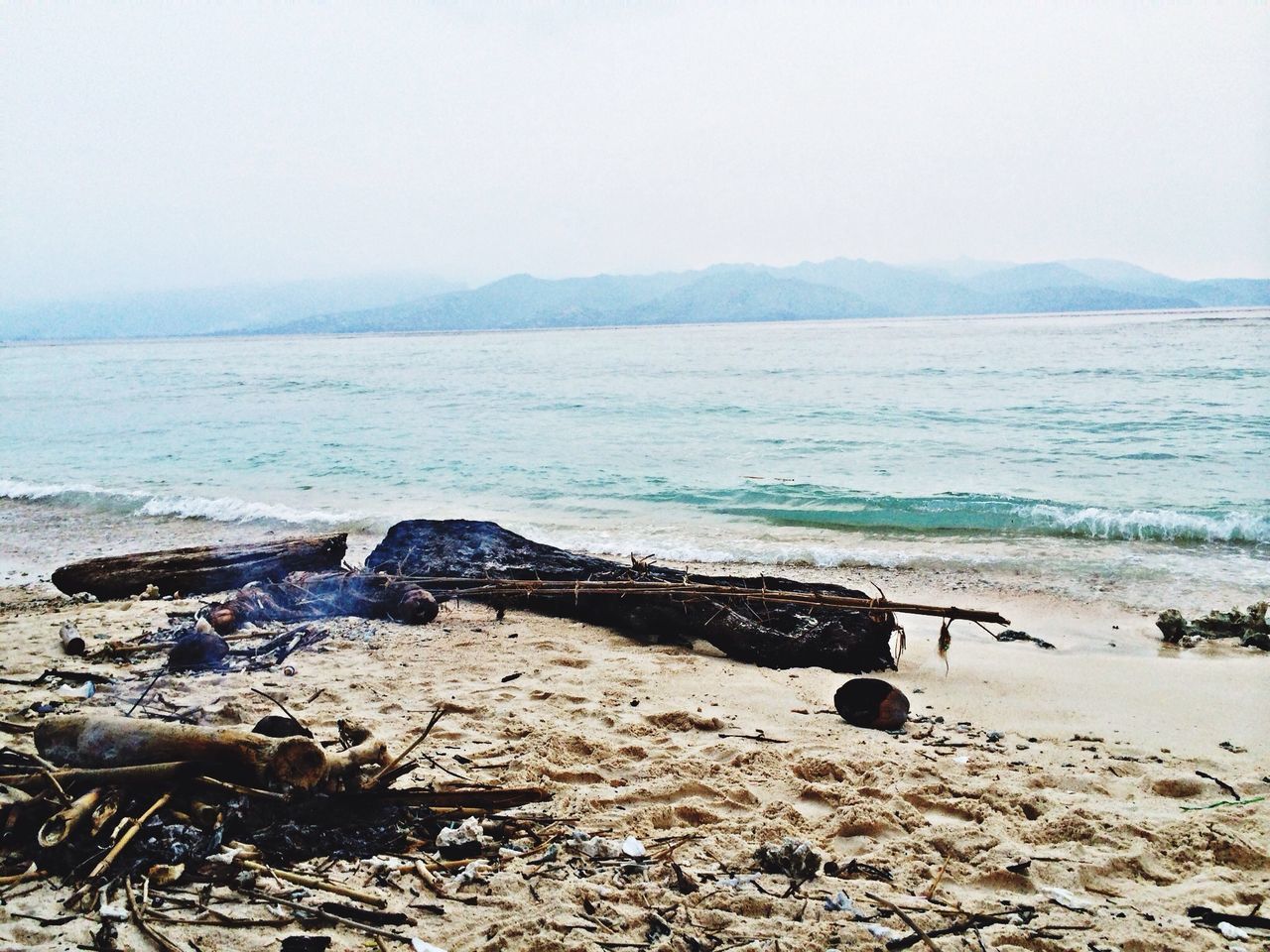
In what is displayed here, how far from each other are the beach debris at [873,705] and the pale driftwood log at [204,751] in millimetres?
2751

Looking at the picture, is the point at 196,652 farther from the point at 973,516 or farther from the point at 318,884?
the point at 973,516

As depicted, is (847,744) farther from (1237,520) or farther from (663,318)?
Answer: (663,318)

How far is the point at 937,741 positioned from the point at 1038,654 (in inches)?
87.6

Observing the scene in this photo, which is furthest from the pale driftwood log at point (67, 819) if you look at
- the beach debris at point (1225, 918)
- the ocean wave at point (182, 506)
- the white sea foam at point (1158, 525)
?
the white sea foam at point (1158, 525)

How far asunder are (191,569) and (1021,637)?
23.1ft

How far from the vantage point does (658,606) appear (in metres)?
6.11

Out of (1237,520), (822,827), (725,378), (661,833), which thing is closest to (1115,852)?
(822,827)

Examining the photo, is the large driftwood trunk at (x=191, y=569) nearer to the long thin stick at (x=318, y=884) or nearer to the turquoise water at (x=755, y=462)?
the turquoise water at (x=755, y=462)

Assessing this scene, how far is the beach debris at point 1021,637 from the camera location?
6152 millimetres

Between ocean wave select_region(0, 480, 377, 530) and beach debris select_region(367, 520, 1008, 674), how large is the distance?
13.8 ft

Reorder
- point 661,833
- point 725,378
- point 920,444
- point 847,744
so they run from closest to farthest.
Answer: point 661,833 → point 847,744 → point 920,444 → point 725,378

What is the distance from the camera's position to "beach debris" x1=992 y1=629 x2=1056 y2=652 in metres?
6.15

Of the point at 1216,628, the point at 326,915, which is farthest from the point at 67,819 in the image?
the point at 1216,628

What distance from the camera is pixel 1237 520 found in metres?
9.72
